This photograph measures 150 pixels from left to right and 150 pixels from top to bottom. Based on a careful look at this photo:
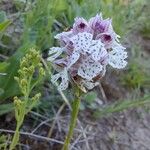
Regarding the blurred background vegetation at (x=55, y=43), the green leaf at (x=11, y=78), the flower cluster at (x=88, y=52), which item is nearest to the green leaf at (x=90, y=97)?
the blurred background vegetation at (x=55, y=43)

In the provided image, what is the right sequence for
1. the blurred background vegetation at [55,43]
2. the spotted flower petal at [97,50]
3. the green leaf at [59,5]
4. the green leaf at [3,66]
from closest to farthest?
the spotted flower petal at [97,50] → the green leaf at [3,66] → the blurred background vegetation at [55,43] → the green leaf at [59,5]

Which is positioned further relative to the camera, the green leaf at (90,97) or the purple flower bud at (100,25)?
the green leaf at (90,97)

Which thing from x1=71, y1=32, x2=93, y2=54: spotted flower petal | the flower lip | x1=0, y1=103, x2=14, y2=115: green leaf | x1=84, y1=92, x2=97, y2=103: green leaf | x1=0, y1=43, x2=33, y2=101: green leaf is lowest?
x1=84, y1=92, x2=97, y2=103: green leaf

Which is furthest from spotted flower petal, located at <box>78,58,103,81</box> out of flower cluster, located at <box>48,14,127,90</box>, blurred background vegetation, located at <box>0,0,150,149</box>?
blurred background vegetation, located at <box>0,0,150,149</box>

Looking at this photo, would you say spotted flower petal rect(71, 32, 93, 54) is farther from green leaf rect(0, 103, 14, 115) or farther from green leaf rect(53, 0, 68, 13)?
green leaf rect(53, 0, 68, 13)

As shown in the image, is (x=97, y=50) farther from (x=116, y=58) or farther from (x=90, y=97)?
(x=90, y=97)

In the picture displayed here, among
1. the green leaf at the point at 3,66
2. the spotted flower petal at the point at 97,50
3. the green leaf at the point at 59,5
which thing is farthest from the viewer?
the green leaf at the point at 59,5

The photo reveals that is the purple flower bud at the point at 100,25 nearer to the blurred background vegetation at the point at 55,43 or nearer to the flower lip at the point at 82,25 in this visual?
the flower lip at the point at 82,25
